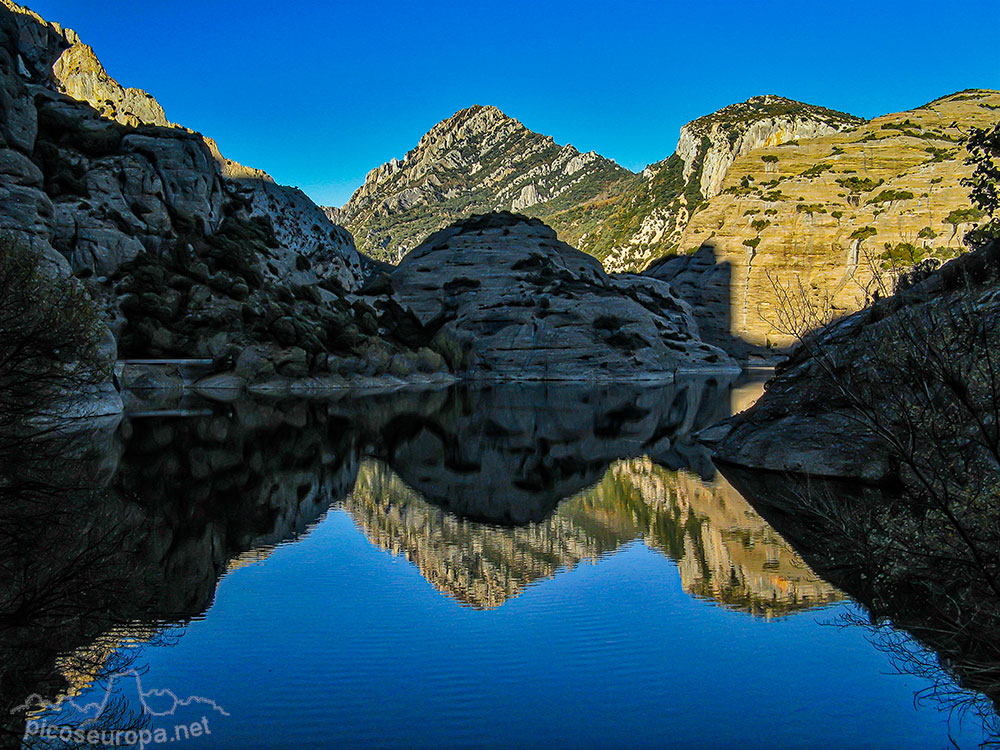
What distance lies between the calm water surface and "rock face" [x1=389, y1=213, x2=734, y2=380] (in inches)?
2790

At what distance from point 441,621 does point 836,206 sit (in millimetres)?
148888

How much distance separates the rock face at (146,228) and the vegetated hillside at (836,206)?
3299 inches

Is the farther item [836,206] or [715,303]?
[715,303]

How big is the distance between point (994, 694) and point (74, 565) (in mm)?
13132

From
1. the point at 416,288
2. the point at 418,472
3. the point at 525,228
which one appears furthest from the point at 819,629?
the point at 525,228

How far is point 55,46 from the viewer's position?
Answer: 9562 cm

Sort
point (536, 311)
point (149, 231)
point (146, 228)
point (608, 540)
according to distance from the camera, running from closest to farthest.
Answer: point (608, 540) < point (146, 228) < point (149, 231) < point (536, 311)

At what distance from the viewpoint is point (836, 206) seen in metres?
138

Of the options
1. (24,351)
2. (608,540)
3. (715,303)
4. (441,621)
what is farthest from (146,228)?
(715,303)

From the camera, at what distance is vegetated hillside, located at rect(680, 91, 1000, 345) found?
123m

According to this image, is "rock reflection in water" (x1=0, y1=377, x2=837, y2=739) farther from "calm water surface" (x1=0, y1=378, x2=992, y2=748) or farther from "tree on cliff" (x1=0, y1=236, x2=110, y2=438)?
"tree on cliff" (x1=0, y1=236, x2=110, y2=438)

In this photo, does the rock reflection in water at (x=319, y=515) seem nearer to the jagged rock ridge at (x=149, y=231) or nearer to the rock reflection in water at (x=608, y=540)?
the rock reflection in water at (x=608, y=540)

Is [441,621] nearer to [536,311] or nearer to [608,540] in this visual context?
[608,540]

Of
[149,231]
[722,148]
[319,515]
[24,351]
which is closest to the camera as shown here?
[24,351]
